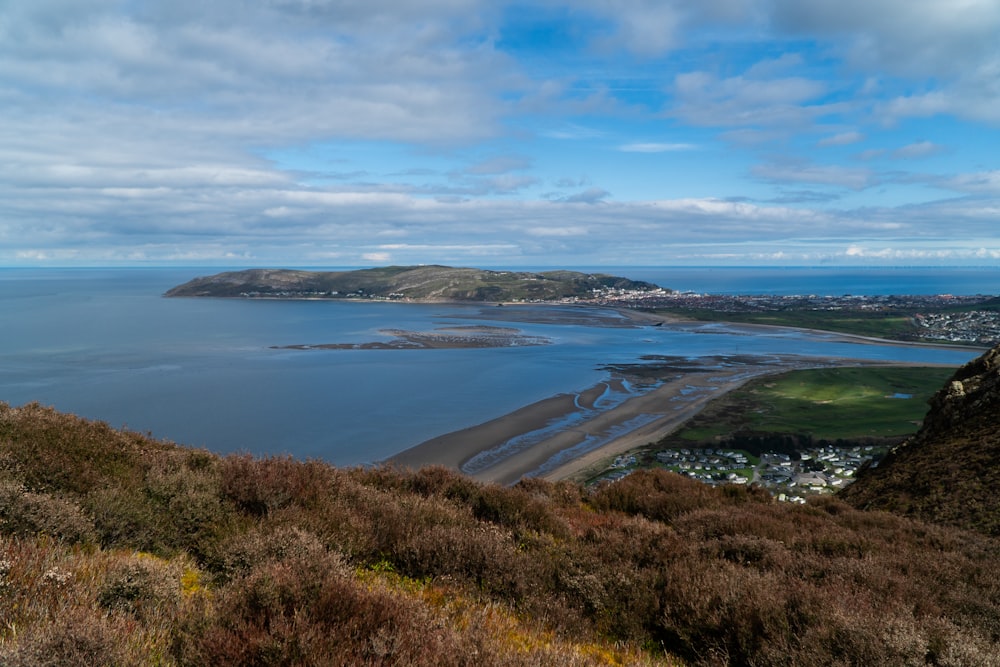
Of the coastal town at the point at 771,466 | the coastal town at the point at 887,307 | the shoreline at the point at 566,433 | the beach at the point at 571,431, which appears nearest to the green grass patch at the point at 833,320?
the coastal town at the point at 887,307

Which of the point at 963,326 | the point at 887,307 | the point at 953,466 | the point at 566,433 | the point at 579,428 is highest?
the point at 887,307

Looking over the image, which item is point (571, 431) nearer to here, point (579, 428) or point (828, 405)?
point (579, 428)

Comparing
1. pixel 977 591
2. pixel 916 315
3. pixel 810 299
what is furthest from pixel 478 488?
pixel 810 299

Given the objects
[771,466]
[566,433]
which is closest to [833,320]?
[771,466]

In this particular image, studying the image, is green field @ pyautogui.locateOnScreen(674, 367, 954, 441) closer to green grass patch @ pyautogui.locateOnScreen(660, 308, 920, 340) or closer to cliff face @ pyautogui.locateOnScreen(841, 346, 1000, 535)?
cliff face @ pyautogui.locateOnScreen(841, 346, 1000, 535)

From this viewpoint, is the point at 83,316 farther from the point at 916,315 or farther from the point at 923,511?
the point at 916,315

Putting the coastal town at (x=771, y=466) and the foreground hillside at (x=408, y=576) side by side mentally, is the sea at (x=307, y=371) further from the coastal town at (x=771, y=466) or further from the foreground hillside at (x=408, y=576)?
the coastal town at (x=771, y=466)
